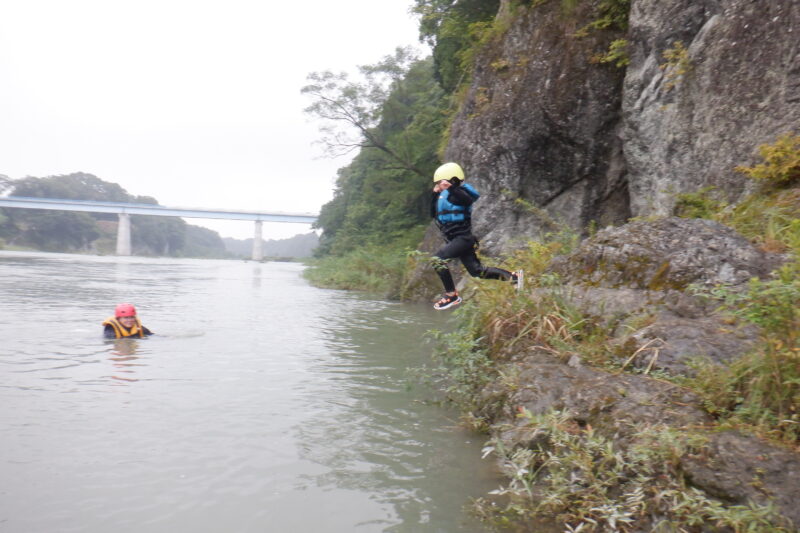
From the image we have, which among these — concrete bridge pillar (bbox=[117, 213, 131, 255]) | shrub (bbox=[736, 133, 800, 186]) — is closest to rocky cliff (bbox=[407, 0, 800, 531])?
shrub (bbox=[736, 133, 800, 186])

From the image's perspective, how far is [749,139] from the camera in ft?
31.2

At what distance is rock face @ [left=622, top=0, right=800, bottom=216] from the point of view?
30.4ft

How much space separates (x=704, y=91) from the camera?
35.9 ft

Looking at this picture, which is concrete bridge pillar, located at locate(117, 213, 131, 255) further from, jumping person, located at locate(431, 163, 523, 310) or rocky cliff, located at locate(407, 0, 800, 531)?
jumping person, located at locate(431, 163, 523, 310)

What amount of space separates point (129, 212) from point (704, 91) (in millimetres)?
86634

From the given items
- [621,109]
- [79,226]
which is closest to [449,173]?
[621,109]

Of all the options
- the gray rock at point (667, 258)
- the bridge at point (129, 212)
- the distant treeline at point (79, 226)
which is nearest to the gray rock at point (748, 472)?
the gray rock at point (667, 258)

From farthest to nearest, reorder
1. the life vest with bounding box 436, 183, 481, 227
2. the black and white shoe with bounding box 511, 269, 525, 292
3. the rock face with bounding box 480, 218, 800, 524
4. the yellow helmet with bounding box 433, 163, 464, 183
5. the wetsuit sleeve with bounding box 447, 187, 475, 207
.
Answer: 1. the life vest with bounding box 436, 183, 481, 227
2. the wetsuit sleeve with bounding box 447, 187, 475, 207
3. the yellow helmet with bounding box 433, 163, 464, 183
4. the black and white shoe with bounding box 511, 269, 525, 292
5. the rock face with bounding box 480, 218, 800, 524

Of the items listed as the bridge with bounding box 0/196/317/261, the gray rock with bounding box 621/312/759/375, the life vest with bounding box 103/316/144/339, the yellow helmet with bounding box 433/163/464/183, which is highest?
the bridge with bounding box 0/196/317/261

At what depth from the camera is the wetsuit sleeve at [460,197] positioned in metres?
7.35

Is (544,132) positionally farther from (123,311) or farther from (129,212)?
(129,212)

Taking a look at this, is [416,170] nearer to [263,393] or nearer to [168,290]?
[168,290]

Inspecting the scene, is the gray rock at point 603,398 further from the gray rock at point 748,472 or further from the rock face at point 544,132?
the rock face at point 544,132

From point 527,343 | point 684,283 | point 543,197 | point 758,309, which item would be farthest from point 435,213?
point 543,197
